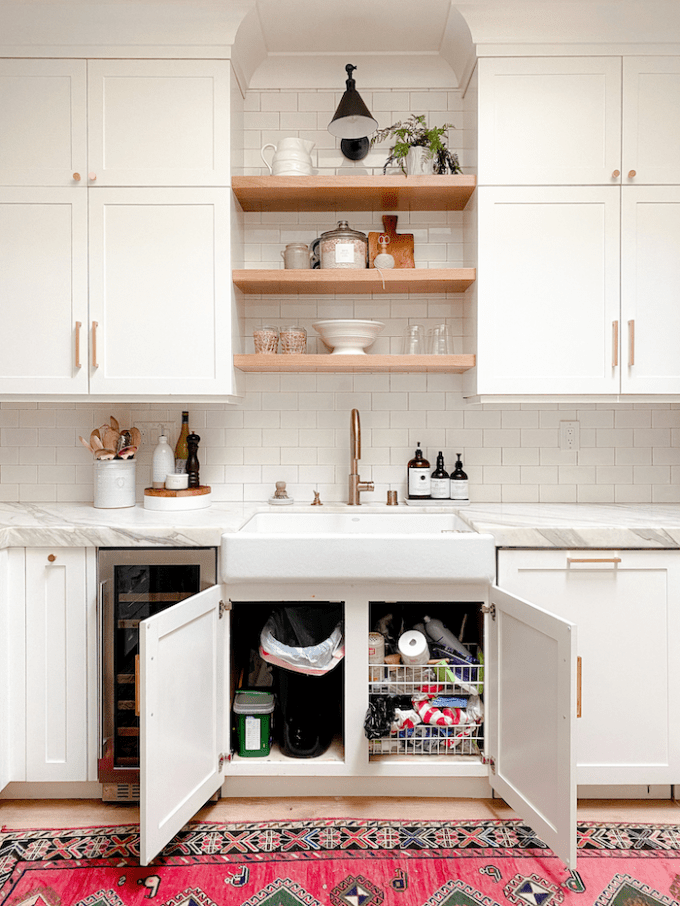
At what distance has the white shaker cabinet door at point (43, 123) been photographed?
2.12m

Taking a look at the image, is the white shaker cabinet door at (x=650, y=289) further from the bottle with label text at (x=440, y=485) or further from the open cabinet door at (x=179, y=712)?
the open cabinet door at (x=179, y=712)

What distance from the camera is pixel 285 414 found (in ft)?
8.23

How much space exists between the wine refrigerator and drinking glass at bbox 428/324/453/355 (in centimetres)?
115

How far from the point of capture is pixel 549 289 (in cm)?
213

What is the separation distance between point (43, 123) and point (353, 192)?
1.13m

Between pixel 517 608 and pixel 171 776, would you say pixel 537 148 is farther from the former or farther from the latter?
pixel 171 776

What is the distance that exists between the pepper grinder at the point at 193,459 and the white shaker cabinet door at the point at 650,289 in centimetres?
165

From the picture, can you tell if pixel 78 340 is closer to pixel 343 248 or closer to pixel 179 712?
pixel 343 248

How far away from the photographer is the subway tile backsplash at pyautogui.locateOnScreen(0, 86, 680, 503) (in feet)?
8.11

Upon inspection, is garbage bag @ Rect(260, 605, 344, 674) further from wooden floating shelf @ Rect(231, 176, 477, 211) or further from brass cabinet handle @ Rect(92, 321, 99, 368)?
wooden floating shelf @ Rect(231, 176, 477, 211)

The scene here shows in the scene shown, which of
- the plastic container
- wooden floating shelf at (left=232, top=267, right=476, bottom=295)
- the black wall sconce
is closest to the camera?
the plastic container

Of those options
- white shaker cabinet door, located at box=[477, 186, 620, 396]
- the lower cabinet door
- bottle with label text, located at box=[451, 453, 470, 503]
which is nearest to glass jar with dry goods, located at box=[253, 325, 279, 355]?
white shaker cabinet door, located at box=[477, 186, 620, 396]

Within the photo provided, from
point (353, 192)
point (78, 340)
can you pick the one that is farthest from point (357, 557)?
point (353, 192)

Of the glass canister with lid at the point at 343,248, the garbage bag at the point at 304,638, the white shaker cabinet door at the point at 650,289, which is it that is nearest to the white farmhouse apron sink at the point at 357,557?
the garbage bag at the point at 304,638
